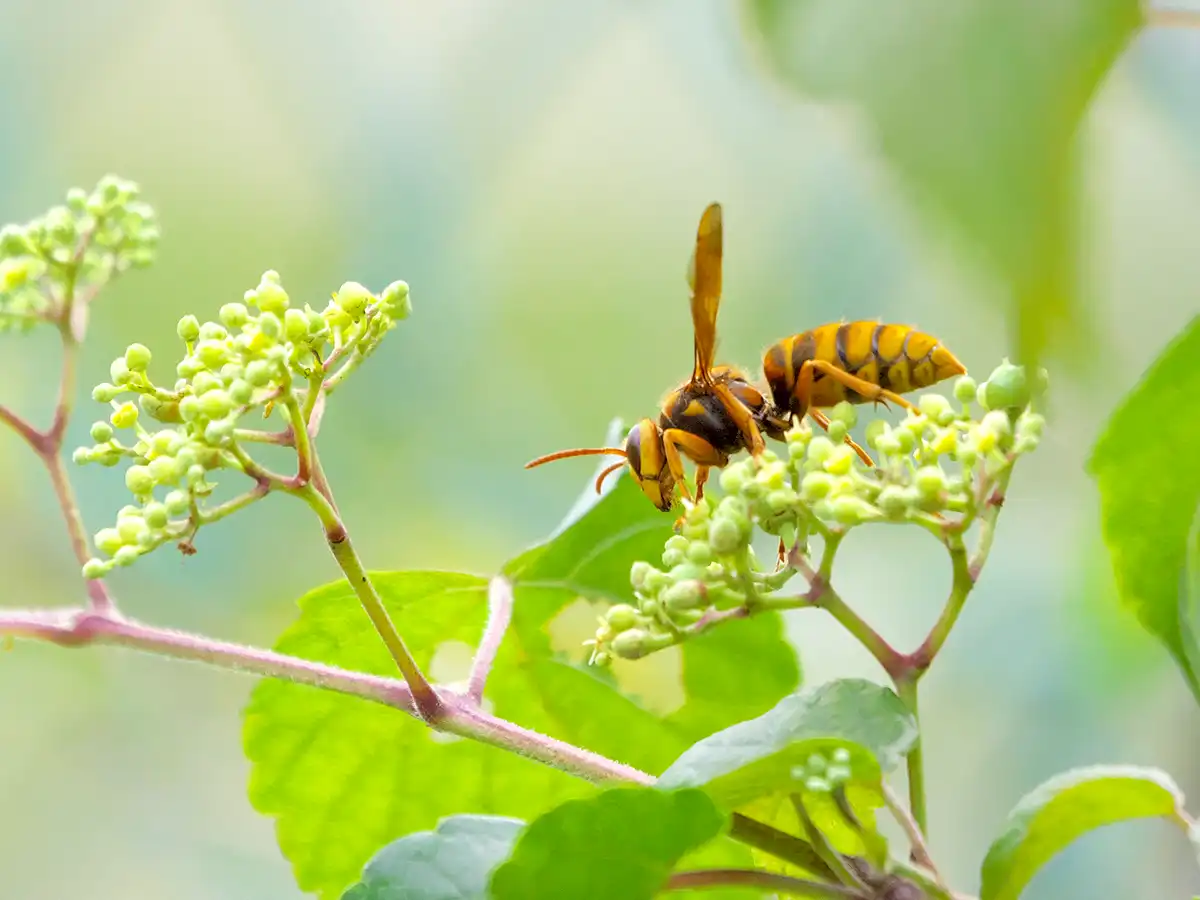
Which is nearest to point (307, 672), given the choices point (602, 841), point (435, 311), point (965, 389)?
point (602, 841)

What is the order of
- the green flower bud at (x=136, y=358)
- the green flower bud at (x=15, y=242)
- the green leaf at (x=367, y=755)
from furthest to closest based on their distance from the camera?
the green leaf at (x=367, y=755) → the green flower bud at (x=15, y=242) → the green flower bud at (x=136, y=358)

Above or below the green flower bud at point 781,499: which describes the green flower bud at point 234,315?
above

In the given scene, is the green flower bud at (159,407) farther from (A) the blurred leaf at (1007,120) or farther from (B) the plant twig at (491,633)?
(A) the blurred leaf at (1007,120)

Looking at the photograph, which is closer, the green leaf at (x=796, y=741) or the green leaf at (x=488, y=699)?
the green leaf at (x=796, y=741)

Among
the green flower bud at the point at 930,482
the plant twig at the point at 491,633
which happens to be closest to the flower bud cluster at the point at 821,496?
the green flower bud at the point at 930,482

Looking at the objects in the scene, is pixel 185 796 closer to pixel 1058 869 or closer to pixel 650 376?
pixel 650 376

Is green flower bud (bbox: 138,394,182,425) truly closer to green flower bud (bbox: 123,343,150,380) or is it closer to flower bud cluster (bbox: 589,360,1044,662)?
green flower bud (bbox: 123,343,150,380)
